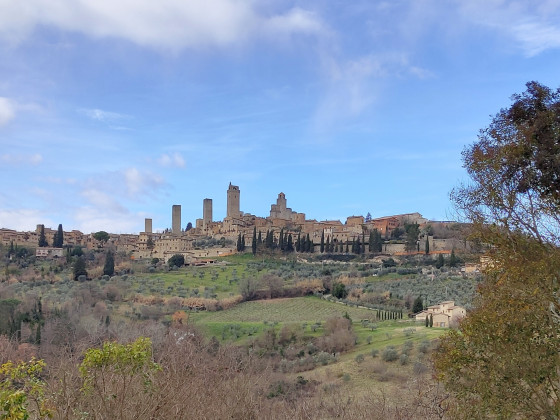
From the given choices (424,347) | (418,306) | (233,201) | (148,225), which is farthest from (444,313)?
(148,225)

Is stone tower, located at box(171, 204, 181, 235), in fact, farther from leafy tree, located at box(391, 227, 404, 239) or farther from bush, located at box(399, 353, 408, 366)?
bush, located at box(399, 353, 408, 366)

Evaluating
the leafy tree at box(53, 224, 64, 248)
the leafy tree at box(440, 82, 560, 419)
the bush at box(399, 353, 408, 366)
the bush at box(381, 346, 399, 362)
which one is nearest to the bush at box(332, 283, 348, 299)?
the bush at box(381, 346, 399, 362)

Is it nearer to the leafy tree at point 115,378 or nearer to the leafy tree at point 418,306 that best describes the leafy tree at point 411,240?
the leafy tree at point 418,306

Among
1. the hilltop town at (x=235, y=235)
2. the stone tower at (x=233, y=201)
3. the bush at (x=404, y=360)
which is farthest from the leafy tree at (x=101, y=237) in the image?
the bush at (x=404, y=360)

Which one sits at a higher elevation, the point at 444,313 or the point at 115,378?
the point at 115,378

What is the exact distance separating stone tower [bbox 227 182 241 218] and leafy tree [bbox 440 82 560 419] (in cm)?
8777

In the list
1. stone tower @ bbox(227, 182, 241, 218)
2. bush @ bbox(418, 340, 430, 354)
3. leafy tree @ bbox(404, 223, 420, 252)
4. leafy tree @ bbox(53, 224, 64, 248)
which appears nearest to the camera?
bush @ bbox(418, 340, 430, 354)

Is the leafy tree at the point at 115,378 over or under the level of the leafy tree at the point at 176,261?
under

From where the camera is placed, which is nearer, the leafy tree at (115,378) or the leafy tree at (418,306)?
the leafy tree at (115,378)

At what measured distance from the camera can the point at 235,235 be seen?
83.6 metres

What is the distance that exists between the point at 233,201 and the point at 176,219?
9902mm

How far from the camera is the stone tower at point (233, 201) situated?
9644cm

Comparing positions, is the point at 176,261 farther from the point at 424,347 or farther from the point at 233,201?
the point at 424,347

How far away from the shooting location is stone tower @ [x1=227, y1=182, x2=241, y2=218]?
316 ft
